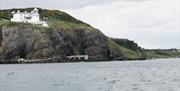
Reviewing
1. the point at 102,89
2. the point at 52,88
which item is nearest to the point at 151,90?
the point at 102,89

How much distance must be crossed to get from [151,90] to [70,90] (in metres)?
11.3

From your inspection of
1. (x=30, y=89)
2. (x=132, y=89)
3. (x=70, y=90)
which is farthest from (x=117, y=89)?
(x=30, y=89)

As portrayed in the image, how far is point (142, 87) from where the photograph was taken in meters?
75.7

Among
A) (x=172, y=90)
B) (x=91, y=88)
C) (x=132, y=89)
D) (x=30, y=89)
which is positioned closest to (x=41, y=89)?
(x=30, y=89)

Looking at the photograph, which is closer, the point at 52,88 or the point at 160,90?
the point at 160,90

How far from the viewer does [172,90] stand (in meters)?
70.8

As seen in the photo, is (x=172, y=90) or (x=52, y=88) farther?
(x=52, y=88)

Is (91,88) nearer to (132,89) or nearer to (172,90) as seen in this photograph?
(132,89)

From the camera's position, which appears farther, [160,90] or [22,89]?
[22,89]

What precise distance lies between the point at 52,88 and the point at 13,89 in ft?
18.8

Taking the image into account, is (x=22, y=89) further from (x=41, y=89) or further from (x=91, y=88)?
(x=91, y=88)

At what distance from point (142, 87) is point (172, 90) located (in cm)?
614

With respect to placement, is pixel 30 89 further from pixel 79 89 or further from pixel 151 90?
pixel 151 90

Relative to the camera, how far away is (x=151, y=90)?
233 feet
